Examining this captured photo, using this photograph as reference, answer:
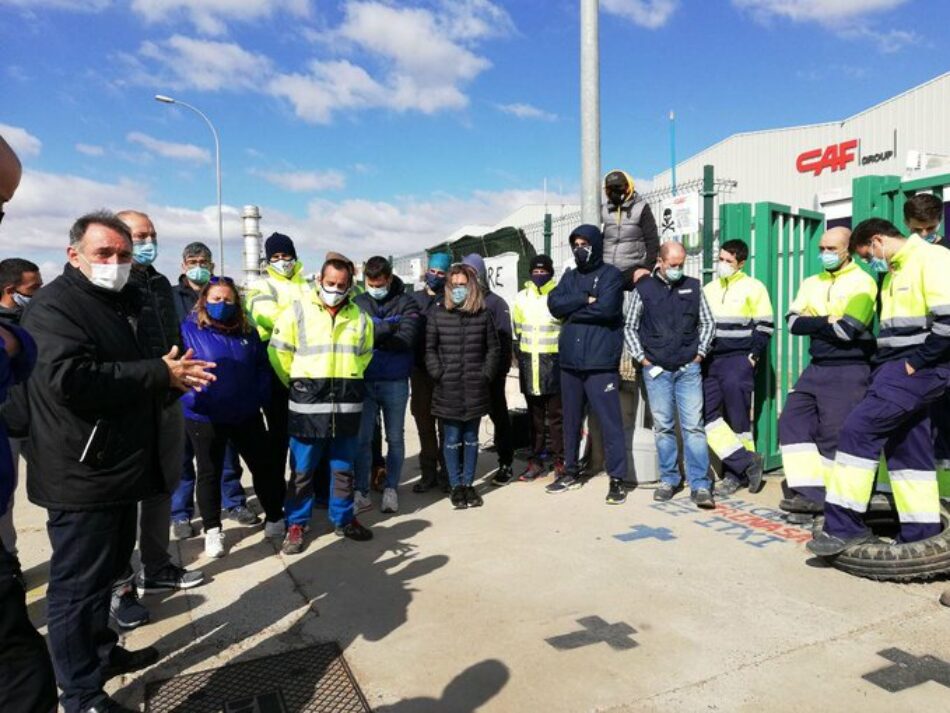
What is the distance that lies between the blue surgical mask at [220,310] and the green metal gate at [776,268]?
13.0 ft

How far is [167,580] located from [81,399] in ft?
5.88

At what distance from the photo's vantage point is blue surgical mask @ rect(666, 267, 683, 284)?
208 inches

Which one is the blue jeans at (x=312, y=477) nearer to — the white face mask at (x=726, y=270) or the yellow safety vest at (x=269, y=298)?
the yellow safety vest at (x=269, y=298)

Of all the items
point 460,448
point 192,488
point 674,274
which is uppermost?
point 674,274

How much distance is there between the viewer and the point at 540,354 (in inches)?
236

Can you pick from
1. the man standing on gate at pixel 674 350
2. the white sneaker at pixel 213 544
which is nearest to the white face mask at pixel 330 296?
the white sneaker at pixel 213 544

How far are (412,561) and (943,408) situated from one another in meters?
3.34

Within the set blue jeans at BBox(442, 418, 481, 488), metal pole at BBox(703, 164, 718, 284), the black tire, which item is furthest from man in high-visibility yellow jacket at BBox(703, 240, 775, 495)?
blue jeans at BBox(442, 418, 481, 488)

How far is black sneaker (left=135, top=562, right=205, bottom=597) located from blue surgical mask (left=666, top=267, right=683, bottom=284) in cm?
385

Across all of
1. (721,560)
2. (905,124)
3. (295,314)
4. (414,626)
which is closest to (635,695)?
(414,626)

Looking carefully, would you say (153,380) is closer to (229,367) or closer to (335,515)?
(229,367)

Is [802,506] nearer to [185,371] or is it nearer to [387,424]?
[387,424]

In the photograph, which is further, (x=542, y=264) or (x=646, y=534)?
(x=542, y=264)

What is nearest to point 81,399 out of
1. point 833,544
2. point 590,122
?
point 833,544
